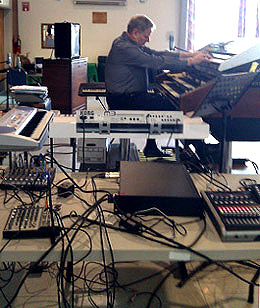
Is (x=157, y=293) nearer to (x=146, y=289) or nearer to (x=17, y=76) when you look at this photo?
(x=146, y=289)

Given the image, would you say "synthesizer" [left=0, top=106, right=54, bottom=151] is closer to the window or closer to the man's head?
the man's head

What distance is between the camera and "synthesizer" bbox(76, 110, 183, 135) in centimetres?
198

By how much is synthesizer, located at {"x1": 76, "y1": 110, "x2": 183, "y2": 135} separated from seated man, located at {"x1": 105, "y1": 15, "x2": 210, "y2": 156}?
5.48 ft

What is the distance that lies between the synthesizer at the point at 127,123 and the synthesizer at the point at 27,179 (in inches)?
12.5

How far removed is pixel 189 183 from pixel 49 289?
0.85 meters

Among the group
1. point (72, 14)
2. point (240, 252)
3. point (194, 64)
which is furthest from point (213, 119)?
point (72, 14)

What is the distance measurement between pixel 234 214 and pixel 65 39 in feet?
17.8

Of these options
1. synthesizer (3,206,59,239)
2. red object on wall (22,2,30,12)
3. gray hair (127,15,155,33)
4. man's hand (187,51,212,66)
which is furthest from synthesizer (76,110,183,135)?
red object on wall (22,2,30,12)

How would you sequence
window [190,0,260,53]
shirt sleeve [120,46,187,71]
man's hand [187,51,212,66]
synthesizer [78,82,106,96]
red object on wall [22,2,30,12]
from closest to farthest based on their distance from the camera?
man's hand [187,51,212,66], shirt sleeve [120,46,187,71], synthesizer [78,82,106,96], window [190,0,260,53], red object on wall [22,2,30,12]

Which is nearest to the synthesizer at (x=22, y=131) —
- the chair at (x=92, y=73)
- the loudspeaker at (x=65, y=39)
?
the loudspeaker at (x=65, y=39)

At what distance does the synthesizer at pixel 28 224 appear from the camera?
4.07 feet

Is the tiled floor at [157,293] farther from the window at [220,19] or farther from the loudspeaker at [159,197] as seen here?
the window at [220,19]

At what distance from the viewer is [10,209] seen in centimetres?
146

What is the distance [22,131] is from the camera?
4.96ft
